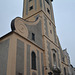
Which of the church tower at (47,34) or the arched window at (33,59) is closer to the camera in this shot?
the arched window at (33,59)

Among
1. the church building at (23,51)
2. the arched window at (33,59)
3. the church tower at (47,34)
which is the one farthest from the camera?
the church tower at (47,34)

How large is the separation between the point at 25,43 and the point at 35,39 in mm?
2579

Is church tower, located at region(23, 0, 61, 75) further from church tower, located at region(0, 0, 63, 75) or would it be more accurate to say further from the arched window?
the arched window

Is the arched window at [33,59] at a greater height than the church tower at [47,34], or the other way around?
the church tower at [47,34]

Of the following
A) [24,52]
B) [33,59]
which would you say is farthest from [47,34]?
[24,52]

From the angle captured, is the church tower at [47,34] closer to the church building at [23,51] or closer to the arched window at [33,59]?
the church building at [23,51]

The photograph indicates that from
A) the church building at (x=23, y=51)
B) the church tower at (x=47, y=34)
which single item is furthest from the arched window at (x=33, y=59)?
the church tower at (x=47, y=34)

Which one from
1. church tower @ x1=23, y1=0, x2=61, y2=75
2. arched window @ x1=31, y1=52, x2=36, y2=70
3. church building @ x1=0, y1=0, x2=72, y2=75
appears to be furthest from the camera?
church tower @ x1=23, y1=0, x2=61, y2=75

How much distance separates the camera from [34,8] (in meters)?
19.9

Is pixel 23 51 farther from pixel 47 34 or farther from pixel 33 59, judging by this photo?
pixel 47 34

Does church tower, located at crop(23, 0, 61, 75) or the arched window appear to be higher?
church tower, located at crop(23, 0, 61, 75)

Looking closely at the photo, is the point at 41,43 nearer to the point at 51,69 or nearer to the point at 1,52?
the point at 51,69

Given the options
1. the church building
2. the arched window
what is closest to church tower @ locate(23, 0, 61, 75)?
the church building

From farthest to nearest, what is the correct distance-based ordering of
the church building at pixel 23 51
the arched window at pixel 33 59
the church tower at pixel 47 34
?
the church tower at pixel 47 34 → the arched window at pixel 33 59 → the church building at pixel 23 51
